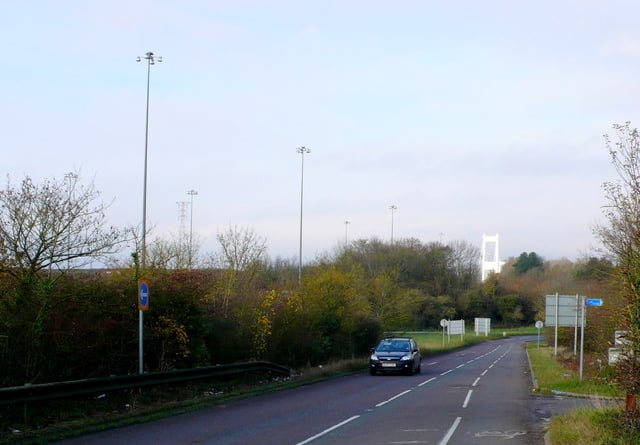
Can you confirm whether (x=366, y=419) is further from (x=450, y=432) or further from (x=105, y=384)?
(x=105, y=384)

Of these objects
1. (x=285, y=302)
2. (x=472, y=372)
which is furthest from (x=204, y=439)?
(x=472, y=372)

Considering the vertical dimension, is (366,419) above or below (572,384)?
above

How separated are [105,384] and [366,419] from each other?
597 cm

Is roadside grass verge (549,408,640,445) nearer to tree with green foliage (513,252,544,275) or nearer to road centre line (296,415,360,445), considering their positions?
road centre line (296,415,360,445)

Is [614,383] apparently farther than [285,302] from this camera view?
No

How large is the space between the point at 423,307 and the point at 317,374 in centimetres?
6408

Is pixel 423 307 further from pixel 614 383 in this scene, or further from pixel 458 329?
pixel 614 383

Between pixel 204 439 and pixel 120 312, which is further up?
pixel 120 312

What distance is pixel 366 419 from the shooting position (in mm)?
17359

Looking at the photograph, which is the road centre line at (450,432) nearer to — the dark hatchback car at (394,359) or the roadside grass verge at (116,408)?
the roadside grass verge at (116,408)

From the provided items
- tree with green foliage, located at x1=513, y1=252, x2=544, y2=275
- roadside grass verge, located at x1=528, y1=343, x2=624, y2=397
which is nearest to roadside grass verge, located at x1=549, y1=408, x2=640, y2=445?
roadside grass verge, located at x1=528, y1=343, x2=624, y2=397

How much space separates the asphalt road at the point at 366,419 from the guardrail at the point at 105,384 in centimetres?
149

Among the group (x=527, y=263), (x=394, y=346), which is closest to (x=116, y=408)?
(x=394, y=346)

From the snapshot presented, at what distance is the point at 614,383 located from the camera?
40.7 ft
